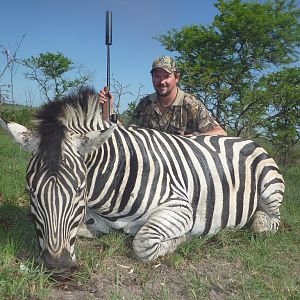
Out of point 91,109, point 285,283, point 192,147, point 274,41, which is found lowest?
point 285,283

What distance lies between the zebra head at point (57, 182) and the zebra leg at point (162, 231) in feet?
1.86

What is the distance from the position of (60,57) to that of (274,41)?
51.5 feet

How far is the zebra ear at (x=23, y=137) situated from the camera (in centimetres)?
220

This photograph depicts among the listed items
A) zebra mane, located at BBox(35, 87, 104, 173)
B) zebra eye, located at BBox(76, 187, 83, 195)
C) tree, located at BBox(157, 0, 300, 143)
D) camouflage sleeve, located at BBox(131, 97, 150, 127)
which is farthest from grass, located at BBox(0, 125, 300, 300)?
tree, located at BBox(157, 0, 300, 143)

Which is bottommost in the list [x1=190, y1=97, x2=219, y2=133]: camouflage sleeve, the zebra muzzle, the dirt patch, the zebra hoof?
the dirt patch

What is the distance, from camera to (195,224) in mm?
2939

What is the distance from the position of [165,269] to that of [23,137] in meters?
1.25

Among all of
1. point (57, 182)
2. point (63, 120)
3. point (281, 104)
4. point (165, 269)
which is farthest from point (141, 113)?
point (281, 104)

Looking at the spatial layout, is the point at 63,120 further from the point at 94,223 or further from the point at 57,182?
the point at 94,223

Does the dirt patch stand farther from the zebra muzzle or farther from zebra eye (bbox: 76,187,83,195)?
zebra eye (bbox: 76,187,83,195)

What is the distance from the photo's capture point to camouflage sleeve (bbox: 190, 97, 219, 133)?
158 inches

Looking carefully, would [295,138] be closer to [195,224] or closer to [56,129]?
[195,224]

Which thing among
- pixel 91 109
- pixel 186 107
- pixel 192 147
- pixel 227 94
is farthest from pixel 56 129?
pixel 227 94

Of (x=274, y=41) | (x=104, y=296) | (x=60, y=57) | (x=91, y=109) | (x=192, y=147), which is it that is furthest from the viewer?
(x=60, y=57)
